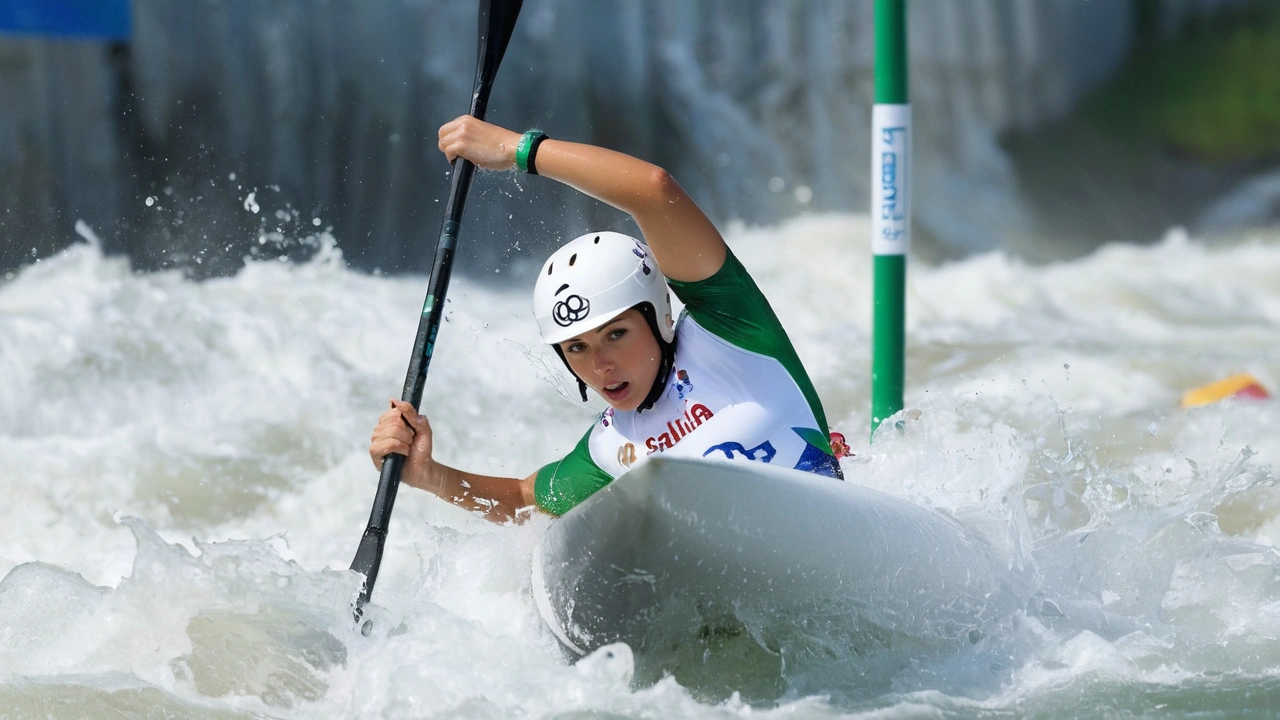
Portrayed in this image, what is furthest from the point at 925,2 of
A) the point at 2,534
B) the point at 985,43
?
the point at 2,534

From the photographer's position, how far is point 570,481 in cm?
327

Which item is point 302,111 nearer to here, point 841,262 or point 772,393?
point 841,262

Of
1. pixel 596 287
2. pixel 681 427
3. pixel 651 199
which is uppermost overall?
pixel 651 199

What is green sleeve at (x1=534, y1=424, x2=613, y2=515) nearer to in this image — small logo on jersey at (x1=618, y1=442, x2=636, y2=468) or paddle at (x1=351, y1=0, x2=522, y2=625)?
small logo on jersey at (x1=618, y1=442, x2=636, y2=468)

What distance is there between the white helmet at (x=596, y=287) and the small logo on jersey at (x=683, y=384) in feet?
0.27

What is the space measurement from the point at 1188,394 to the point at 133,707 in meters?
5.69

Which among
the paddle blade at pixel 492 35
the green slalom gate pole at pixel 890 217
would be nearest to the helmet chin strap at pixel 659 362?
the paddle blade at pixel 492 35

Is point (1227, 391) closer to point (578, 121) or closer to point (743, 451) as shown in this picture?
point (743, 451)

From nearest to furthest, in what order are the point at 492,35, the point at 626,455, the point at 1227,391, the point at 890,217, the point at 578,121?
the point at 626,455 → the point at 492,35 → the point at 890,217 → the point at 1227,391 → the point at 578,121

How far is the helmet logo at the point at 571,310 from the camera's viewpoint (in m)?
2.97

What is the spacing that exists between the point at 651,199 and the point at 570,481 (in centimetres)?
73

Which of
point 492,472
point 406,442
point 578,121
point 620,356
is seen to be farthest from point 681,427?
point 578,121

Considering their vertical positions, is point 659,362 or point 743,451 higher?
point 659,362

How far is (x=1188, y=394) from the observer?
7.20m
